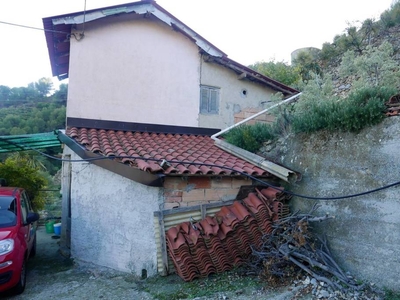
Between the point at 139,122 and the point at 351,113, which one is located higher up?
the point at 139,122

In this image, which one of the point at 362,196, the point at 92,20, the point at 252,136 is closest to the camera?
the point at 362,196

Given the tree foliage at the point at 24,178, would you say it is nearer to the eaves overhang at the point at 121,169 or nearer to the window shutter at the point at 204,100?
the eaves overhang at the point at 121,169

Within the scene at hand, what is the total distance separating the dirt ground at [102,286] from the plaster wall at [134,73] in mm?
3971

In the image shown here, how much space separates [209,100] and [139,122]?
2556 millimetres

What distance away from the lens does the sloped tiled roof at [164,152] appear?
6094mm

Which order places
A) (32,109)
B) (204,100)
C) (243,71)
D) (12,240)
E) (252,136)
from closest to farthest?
(12,240)
(252,136)
(204,100)
(243,71)
(32,109)

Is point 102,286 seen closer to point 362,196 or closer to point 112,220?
point 112,220

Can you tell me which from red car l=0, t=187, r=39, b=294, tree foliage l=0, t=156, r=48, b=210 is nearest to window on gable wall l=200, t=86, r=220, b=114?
red car l=0, t=187, r=39, b=294

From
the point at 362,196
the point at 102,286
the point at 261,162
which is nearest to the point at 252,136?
the point at 261,162

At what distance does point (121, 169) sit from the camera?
20.1 ft

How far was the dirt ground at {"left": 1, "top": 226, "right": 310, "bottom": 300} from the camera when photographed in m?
4.88

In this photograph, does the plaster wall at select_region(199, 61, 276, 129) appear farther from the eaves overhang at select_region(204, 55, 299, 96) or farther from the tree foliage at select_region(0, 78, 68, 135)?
the tree foliage at select_region(0, 78, 68, 135)

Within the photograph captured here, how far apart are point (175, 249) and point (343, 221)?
298 centimetres

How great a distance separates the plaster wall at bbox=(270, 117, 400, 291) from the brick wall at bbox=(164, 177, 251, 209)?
152 cm
